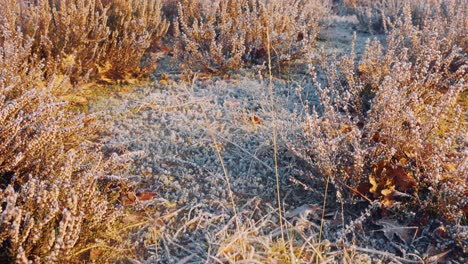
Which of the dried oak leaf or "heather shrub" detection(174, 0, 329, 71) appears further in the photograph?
"heather shrub" detection(174, 0, 329, 71)

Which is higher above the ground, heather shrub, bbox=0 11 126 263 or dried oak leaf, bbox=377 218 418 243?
heather shrub, bbox=0 11 126 263

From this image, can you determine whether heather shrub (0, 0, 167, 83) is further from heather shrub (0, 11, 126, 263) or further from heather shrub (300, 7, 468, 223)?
heather shrub (300, 7, 468, 223)

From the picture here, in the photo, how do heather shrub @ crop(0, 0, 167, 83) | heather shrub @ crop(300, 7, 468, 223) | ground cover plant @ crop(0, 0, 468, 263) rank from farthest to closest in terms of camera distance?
1. heather shrub @ crop(0, 0, 167, 83)
2. heather shrub @ crop(300, 7, 468, 223)
3. ground cover plant @ crop(0, 0, 468, 263)

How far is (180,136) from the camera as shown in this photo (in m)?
2.70

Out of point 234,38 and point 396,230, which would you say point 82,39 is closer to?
point 234,38

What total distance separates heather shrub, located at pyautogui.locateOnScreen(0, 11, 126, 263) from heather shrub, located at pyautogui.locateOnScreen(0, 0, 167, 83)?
1.87 ft

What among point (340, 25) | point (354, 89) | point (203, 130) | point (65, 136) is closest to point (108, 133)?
point (65, 136)

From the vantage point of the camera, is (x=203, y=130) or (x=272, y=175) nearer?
(x=272, y=175)

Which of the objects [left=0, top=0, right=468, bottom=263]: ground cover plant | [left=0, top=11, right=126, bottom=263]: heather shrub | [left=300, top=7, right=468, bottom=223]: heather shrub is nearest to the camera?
[left=0, top=11, right=126, bottom=263]: heather shrub

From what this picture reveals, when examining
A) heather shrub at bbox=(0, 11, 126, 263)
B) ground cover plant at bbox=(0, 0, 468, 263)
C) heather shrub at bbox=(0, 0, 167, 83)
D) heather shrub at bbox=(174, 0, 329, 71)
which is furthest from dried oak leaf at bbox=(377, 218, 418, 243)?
heather shrub at bbox=(0, 0, 167, 83)

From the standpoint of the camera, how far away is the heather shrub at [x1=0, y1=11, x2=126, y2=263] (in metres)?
1.51

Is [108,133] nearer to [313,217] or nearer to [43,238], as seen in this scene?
[43,238]

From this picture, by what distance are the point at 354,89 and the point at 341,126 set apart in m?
0.57

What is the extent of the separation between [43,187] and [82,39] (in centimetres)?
178
